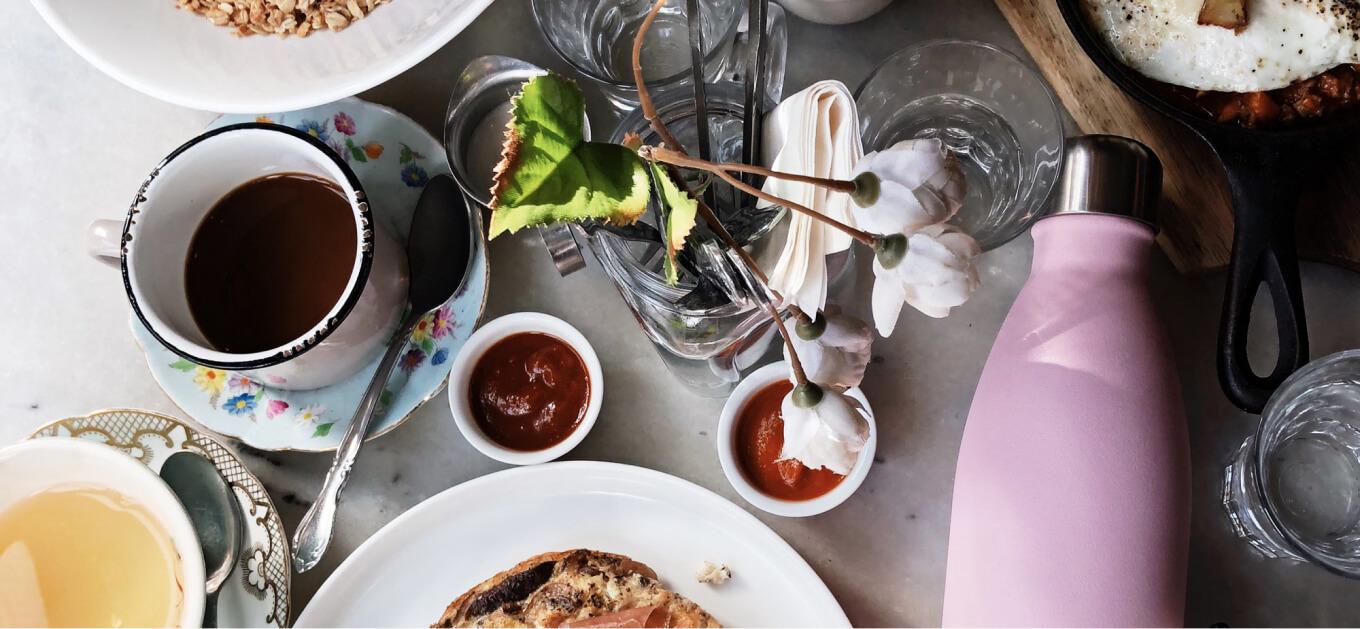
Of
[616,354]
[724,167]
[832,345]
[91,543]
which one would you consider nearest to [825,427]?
[832,345]

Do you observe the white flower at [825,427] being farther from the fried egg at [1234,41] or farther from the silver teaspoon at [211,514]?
the silver teaspoon at [211,514]

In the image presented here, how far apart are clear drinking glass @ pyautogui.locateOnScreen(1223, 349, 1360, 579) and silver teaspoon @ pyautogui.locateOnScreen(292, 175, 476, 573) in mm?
670

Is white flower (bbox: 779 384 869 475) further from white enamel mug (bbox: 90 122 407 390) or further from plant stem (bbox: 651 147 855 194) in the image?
white enamel mug (bbox: 90 122 407 390)

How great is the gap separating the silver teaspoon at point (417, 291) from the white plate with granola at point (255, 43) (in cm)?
14

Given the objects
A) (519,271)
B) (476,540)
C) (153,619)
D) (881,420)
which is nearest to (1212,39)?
(881,420)

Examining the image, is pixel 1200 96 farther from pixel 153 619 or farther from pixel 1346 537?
pixel 153 619

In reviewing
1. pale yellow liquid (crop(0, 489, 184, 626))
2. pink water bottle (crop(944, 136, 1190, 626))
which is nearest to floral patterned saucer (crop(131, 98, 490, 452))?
pale yellow liquid (crop(0, 489, 184, 626))

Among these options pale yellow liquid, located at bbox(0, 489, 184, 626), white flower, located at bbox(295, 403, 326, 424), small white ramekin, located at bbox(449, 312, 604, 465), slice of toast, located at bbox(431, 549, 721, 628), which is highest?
small white ramekin, located at bbox(449, 312, 604, 465)

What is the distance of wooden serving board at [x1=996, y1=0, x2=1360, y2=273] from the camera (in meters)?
0.78

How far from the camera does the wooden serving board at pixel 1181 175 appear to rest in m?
0.78

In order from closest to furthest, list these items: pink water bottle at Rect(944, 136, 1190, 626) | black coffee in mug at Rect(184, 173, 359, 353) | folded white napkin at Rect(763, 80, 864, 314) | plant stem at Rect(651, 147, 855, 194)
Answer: plant stem at Rect(651, 147, 855, 194)
folded white napkin at Rect(763, 80, 864, 314)
pink water bottle at Rect(944, 136, 1190, 626)
black coffee in mug at Rect(184, 173, 359, 353)

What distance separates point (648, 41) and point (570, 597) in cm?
51

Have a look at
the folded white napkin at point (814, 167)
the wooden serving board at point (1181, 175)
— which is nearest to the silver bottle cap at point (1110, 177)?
the wooden serving board at point (1181, 175)

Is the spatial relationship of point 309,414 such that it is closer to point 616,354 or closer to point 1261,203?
point 616,354
